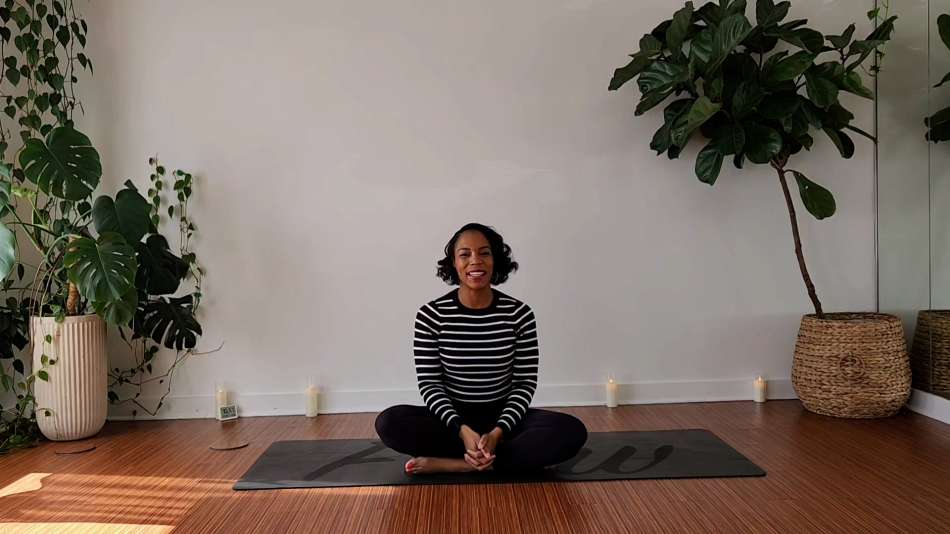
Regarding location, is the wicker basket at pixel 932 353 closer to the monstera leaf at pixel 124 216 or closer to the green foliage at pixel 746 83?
the green foliage at pixel 746 83

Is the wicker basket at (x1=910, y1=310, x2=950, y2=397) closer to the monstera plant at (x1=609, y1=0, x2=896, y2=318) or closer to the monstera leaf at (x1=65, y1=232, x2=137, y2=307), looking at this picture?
the monstera plant at (x1=609, y1=0, x2=896, y2=318)

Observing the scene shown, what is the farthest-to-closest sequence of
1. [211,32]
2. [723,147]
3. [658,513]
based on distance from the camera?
[211,32] < [723,147] < [658,513]

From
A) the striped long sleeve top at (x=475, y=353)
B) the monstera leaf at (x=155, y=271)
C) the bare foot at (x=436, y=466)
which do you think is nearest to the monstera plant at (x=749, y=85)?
the striped long sleeve top at (x=475, y=353)

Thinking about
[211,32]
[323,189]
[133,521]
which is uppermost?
[211,32]

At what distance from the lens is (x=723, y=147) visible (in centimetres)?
360

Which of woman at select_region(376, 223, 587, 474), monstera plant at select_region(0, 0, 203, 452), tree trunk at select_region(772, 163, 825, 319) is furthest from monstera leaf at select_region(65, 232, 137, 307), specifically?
tree trunk at select_region(772, 163, 825, 319)

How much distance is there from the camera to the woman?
2.80 metres

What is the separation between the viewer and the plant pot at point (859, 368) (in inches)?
141

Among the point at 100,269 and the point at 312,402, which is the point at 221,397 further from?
the point at 100,269

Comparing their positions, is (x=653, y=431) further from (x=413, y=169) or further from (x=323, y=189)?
(x=323, y=189)

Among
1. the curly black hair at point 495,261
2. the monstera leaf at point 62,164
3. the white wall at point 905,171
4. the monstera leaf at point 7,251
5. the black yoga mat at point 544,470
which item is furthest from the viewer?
the white wall at point 905,171

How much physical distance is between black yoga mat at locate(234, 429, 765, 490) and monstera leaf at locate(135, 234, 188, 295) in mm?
884

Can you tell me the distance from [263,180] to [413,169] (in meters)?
0.76

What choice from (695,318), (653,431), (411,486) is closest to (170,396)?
(411,486)
